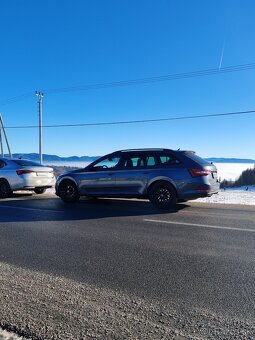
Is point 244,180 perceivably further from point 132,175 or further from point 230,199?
point 132,175

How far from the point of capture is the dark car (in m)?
9.48

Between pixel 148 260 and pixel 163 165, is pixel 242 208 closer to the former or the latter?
pixel 163 165

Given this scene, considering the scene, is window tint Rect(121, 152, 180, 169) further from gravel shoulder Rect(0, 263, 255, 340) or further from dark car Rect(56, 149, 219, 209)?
gravel shoulder Rect(0, 263, 255, 340)

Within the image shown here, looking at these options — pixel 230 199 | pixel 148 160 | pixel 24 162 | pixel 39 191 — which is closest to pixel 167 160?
→ pixel 148 160

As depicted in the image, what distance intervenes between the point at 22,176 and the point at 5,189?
0.98 m

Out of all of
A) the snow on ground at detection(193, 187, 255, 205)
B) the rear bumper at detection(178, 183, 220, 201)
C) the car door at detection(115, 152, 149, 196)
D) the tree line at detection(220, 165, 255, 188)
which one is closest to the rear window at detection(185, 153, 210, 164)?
the rear bumper at detection(178, 183, 220, 201)

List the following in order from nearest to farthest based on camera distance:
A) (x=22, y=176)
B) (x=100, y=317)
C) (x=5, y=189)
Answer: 1. (x=100, y=317)
2. (x=22, y=176)
3. (x=5, y=189)

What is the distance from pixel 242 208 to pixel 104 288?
24.9 ft

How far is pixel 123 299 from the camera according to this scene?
3.52 m

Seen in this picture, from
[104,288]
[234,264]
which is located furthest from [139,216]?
[104,288]

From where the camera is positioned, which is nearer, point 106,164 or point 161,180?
point 161,180

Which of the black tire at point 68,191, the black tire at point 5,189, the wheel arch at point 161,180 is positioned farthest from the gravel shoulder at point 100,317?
the black tire at point 5,189

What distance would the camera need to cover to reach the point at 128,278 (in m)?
4.16

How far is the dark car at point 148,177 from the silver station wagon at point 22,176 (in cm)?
201
